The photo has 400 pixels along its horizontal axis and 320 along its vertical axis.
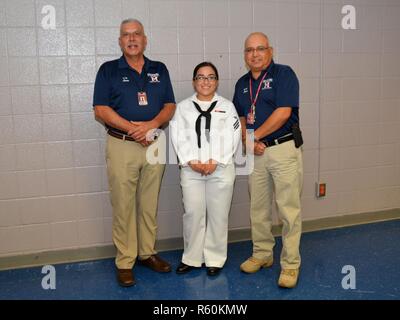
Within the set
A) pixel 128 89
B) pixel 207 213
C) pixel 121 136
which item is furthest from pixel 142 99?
pixel 207 213

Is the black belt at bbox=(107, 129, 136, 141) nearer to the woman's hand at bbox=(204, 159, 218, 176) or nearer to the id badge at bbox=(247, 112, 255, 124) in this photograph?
the woman's hand at bbox=(204, 159, 218, 176)

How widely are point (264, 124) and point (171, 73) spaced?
1081 millimetres

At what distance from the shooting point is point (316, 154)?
14.0ft

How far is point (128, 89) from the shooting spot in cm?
318

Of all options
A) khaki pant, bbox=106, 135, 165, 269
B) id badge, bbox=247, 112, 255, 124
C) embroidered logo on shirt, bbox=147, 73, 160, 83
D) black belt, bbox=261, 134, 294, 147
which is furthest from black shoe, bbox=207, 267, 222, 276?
embroidered logo on shirt, bbox=147, 73, 160, 83

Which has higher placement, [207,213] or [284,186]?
[284,186]

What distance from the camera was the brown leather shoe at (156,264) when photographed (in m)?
3.44

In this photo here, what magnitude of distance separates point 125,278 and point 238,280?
869mm

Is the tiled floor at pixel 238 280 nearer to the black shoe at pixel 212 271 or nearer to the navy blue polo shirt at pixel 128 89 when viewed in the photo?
the black shoe at pixel 212 271

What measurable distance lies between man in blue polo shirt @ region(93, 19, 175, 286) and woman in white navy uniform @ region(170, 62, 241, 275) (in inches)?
7.8

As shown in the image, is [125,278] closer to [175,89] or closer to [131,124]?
[131,124]
